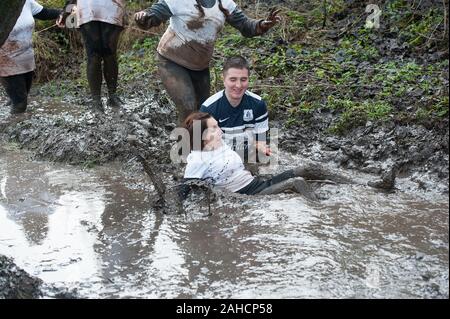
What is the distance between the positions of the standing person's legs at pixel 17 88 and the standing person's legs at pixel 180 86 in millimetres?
3066

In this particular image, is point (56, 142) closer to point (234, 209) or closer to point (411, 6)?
point (234, 209)

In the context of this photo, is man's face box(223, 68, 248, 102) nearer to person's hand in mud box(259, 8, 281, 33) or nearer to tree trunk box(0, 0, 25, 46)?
person's hand in mud box(259, 8, 281, 33)

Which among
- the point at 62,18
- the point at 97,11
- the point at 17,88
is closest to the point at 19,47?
the point at 17,88

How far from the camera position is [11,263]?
213 inches

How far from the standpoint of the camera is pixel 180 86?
746 cm

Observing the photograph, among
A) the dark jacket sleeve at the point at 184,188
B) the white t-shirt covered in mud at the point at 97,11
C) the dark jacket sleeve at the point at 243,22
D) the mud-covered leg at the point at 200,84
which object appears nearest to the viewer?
the dark jacket sleeve at the point at 184,188

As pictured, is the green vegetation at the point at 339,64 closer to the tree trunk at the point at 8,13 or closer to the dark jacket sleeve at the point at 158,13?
the dark jacket sleeve at the point at 158,13

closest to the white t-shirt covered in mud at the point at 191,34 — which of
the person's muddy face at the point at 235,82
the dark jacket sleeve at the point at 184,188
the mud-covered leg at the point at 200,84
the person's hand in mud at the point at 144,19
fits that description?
the mud-covered leg at the point at 200,84

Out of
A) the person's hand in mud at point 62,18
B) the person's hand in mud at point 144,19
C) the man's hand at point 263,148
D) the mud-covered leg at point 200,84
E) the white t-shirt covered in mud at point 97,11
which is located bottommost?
the man's hand at point 263,148

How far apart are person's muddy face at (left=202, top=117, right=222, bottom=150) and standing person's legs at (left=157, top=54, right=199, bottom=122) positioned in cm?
86

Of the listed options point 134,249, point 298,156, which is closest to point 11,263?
point 134,249

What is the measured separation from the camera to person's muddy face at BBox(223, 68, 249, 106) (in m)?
6.90

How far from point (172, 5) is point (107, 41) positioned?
2188 mm

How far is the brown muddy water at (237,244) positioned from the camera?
4852mm
